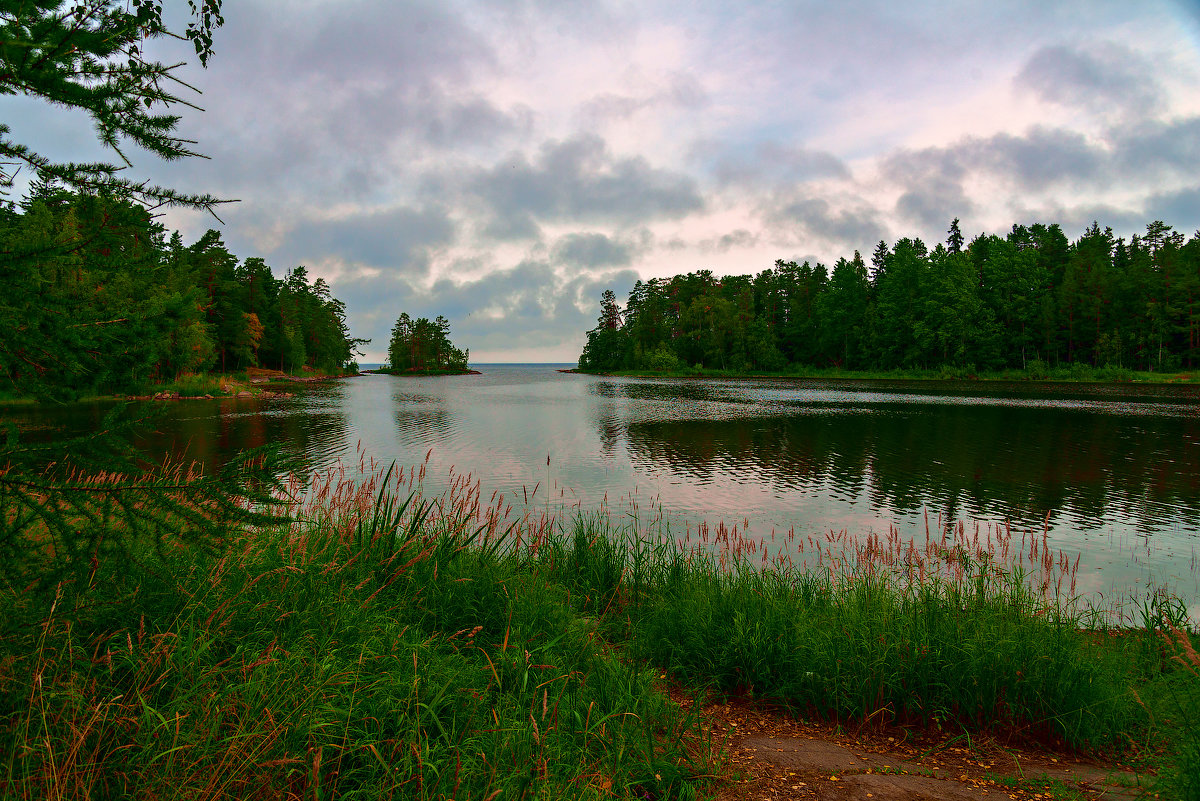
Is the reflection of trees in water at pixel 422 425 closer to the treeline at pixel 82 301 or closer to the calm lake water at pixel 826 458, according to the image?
the calm lake water at pixel 826 458

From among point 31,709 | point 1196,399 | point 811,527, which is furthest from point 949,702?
point 1196,399

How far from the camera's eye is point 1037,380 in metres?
70.7

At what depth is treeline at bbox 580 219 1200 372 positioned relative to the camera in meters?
66.8

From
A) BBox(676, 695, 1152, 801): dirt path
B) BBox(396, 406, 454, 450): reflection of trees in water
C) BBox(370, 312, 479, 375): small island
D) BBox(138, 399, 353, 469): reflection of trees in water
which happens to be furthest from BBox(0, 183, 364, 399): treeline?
BBox(370, 312, 479, 375): small island

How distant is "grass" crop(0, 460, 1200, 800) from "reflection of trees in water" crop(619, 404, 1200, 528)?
11074mm

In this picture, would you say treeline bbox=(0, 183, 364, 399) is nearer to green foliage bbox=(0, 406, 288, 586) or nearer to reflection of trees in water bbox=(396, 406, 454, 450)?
green foliage bbox=(0, 406, 288, 586)

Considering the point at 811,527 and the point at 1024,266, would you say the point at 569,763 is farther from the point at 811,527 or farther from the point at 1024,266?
the point at 1024,266

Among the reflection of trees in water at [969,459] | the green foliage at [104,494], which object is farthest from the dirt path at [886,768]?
the reflection of trees in water at [969,459]

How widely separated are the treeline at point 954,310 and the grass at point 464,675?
8365cm

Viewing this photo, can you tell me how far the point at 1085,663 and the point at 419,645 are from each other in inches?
210

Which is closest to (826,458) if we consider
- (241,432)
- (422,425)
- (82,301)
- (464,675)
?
(464,675)

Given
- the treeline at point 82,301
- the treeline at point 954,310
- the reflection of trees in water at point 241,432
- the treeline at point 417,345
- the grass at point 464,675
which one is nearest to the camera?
the grass at point 464,675

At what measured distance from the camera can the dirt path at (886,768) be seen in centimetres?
347

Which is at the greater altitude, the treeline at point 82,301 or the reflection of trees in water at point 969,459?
the treeline at point 82,301
